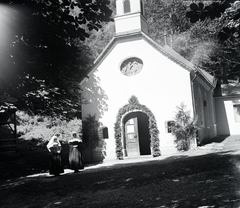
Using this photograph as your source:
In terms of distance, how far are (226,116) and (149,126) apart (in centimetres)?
1149

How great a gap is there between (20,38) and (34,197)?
4.44 metres

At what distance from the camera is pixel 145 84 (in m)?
17.6

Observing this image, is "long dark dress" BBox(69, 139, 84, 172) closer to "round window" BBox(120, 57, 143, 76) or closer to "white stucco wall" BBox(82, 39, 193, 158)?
"white stucco wall" BBox(82, 39, 193, 158)

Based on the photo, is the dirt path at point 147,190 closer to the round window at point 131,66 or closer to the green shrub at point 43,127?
the round window at point 131,66

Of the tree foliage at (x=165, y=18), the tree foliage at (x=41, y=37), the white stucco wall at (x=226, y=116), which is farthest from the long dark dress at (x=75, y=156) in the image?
the tree foliage at (x=165, y=18)

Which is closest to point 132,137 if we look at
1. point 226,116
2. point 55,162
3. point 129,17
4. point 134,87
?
point 134,87

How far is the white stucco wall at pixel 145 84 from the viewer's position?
1712 cm

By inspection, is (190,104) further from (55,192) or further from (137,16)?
(55,192)

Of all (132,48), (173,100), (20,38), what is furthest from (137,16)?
(20,38)

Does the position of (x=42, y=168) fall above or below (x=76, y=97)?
below

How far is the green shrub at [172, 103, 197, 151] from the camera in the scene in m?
16.5

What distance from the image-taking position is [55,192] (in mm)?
8922

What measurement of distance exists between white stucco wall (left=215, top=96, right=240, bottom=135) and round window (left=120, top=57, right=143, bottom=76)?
11465 millimetres

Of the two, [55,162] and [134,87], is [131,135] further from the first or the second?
[55,162]
